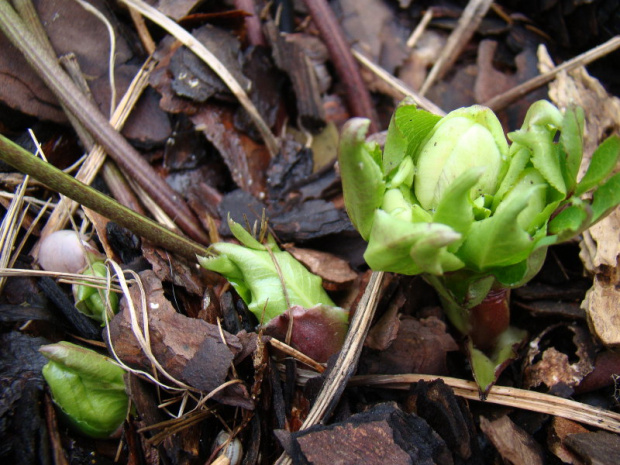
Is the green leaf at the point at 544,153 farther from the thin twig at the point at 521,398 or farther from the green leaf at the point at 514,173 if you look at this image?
the thin twig at the point at 521,398

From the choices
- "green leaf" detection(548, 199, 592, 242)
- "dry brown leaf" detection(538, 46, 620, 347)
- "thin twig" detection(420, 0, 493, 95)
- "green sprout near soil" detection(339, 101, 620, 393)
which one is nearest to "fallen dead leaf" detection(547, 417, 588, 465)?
"dry brown leaf" detection(538, 46, 620, 347)

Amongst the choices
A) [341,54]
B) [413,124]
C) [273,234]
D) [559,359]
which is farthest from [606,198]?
[341,54]

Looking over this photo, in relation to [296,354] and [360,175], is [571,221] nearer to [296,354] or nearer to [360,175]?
[360,175]

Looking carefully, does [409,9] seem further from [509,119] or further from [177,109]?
[177,109]

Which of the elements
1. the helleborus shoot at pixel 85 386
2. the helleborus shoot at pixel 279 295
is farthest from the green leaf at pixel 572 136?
the helleborus shoot at pixel 85 386

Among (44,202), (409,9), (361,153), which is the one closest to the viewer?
(361,153)

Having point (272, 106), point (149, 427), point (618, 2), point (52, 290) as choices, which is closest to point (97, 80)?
point (272, 106)

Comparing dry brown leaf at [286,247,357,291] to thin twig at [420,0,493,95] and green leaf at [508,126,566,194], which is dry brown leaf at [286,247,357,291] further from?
thin twig at [420,0,493,95]
